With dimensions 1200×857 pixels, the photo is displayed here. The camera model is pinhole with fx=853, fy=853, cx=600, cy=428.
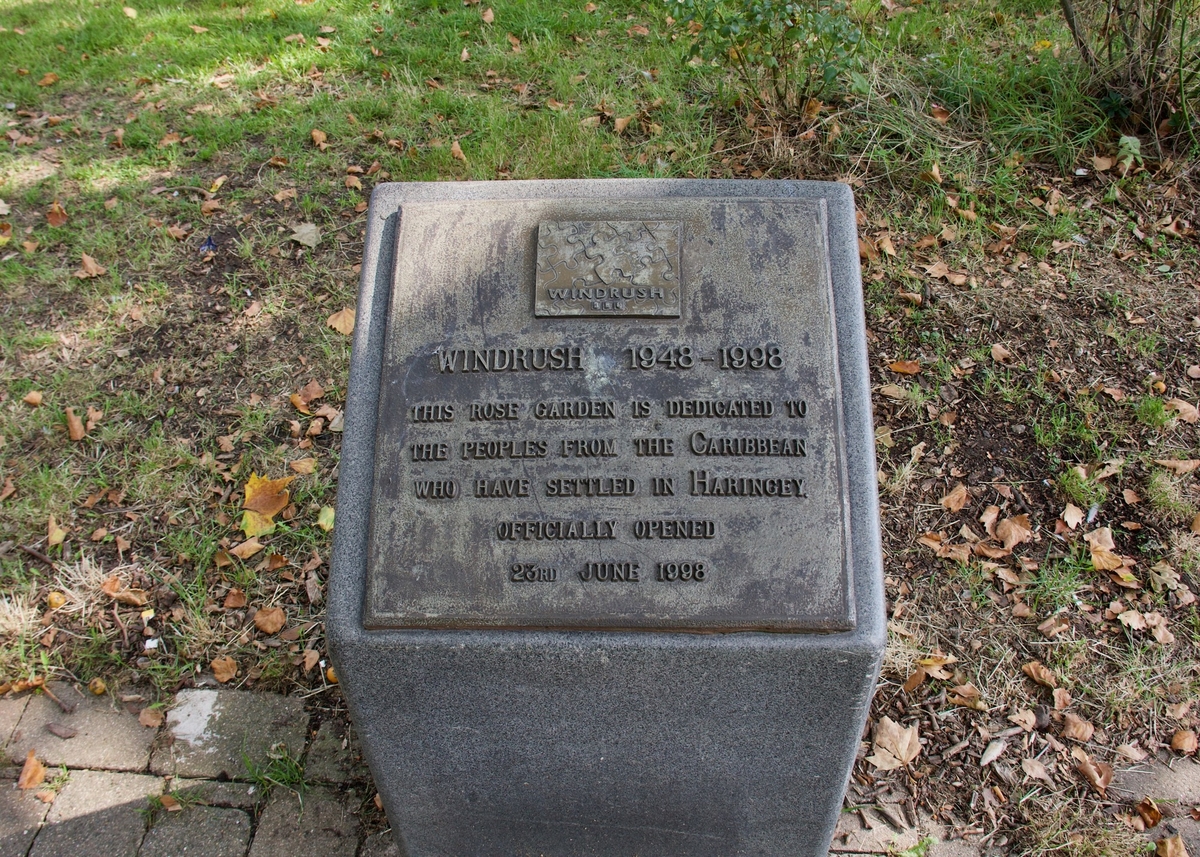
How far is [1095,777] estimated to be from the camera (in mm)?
2422

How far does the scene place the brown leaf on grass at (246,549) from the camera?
2.94m

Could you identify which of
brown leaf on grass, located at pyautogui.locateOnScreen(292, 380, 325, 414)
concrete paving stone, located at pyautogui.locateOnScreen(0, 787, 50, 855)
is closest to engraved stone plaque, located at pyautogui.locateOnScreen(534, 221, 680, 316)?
brown leaf on grass, located at pyautogui.locateOnScreen(292, 380, 325, 414)

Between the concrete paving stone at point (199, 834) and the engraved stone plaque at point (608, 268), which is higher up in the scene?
the engraved stone plaque at point (608, 268)

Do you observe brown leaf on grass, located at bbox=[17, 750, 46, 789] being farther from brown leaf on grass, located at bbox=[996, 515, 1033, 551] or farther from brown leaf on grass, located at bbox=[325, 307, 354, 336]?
brown leaf on grass, located at bbox=[996, 515, 1033, 551]

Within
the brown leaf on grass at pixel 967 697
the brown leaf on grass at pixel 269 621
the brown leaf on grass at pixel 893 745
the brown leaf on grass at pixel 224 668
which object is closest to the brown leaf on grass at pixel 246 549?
the brown leaf on grass at pixel 269 621

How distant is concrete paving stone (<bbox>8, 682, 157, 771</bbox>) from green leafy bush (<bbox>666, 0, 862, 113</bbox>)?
3.45 metres

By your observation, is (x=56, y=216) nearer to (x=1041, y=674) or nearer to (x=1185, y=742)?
(x=1041, y=674)

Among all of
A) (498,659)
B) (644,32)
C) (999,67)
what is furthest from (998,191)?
(498,659)

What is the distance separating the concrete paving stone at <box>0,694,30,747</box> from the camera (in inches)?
99.7

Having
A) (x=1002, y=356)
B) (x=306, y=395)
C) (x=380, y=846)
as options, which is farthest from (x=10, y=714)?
(x=1002, y=356)

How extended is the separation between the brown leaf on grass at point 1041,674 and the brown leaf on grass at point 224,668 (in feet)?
8.12

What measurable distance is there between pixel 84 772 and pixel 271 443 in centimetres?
124

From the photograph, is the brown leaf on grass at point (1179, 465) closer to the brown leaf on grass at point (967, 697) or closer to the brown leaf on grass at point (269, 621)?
the brown leaf on grass at point (967, 697)

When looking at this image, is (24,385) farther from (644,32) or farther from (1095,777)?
(1095,777)
